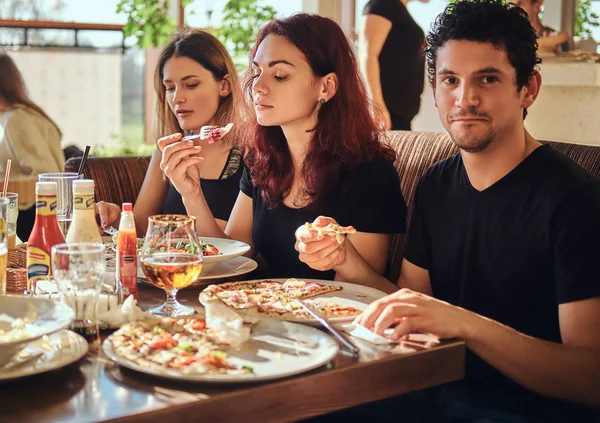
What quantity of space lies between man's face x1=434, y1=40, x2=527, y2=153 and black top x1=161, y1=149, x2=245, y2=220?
1.17 metres

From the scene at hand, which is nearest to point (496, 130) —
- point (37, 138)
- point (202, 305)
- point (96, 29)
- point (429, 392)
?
point (429, 392)

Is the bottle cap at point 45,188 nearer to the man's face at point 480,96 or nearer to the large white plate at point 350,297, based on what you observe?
the large white plate at point 350,297

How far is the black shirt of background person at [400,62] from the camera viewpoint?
14.2ft

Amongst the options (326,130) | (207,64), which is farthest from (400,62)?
(326,130)

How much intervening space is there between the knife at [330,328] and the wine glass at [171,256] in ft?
0.70

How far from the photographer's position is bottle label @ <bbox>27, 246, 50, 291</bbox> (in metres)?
1.58

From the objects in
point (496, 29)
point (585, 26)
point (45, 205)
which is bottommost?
point (45, 205)

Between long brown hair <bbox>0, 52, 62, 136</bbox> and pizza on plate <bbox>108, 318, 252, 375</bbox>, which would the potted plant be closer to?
long brown hair <bbox>0, 52, 62, 136</bbox>

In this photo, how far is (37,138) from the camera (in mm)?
4488

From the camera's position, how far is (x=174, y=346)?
1.26m

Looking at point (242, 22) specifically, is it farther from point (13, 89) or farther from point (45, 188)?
A: point (45, 188)

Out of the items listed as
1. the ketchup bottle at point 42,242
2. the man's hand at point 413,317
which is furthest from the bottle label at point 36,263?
the man's hand at point 413,317

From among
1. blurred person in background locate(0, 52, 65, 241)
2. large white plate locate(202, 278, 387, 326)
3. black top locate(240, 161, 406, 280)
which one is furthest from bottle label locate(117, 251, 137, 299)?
blurred person in background locate(0, 52, 65, 241)

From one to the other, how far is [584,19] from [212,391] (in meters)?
5.24
